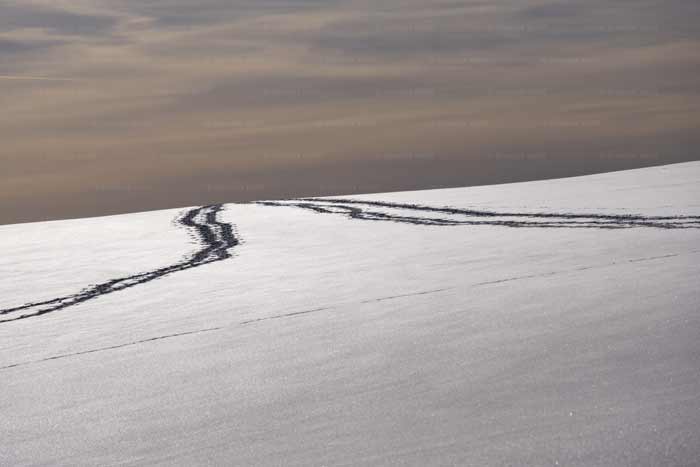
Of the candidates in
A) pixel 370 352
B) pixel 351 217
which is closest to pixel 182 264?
pixel 351 217

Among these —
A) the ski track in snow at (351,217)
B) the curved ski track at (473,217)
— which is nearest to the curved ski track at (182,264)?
the ski track in snow at (351,217)

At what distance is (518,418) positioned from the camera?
80.4 inches

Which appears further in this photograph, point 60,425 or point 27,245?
point 27,245

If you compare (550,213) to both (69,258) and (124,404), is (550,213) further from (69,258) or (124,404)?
(124,404)

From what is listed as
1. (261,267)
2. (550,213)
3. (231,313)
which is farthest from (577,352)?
(550,213)

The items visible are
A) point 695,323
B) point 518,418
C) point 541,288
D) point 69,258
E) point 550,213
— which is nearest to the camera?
point 518,418

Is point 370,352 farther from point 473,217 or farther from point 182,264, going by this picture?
point 473,217

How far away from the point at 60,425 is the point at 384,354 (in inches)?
40.7

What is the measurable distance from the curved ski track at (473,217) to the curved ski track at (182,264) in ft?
3.92

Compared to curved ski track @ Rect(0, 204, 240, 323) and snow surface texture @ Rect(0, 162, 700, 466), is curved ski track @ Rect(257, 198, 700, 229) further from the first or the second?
curved ski track @ Rect(0, 204, 240, 323)

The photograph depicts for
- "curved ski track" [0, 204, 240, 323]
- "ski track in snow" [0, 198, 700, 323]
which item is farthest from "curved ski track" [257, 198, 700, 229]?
"curved ski track" [0, 204, 240, 323]

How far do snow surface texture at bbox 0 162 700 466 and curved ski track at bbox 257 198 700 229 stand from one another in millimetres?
93

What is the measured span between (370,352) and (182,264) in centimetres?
318

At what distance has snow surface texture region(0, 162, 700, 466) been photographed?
6.55ft
